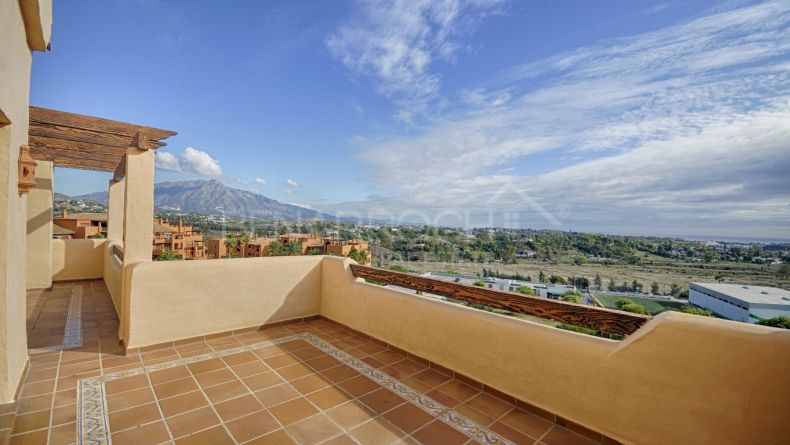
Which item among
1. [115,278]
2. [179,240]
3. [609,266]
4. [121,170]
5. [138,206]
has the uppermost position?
[121,170]

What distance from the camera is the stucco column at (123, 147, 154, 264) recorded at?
358 cm

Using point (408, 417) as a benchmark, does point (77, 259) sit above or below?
above

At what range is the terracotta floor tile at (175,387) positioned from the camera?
256 centimetres

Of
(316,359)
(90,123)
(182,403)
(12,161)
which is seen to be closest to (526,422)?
(316,359)

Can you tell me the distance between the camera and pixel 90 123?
3.46m

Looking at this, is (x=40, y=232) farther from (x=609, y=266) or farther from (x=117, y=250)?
(x=609, y=266)

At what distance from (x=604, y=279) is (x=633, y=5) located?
4693 mm

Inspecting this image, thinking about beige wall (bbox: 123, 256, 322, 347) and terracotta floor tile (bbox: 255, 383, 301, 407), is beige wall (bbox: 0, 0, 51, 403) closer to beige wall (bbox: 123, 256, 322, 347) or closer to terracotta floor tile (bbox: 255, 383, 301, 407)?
beige wall (bbox: 123, 256, 322, 347)

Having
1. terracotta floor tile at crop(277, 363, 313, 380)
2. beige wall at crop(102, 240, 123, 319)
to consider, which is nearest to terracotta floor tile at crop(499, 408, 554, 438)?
terracotta floor tile at crop(277, 363, 313, 380)

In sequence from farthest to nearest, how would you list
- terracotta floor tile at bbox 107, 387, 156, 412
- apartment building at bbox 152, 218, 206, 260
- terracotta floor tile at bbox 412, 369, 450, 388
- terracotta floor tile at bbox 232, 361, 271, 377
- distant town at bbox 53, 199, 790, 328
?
apartment building at bbox 152, 218, 206, 260 → distant town at bbox 53, 199, 790, 328 → terracotta floor tile at bbox 232, 361, 271, 377 → terracotta floor tile at bbox 412, 369, 450, 388 → terracotta floor tile at bbox 107, 387, 156, 412

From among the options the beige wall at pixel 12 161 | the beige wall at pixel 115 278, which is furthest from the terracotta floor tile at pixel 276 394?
the beige wall at pixel 115 278

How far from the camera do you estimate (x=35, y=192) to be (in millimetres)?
6230

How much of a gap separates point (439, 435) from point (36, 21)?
468cm

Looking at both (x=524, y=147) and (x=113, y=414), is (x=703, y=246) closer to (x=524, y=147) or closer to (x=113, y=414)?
Answer: (x=113, y=414)
